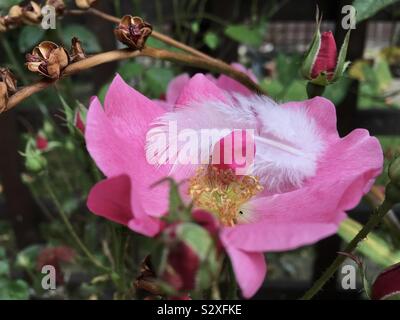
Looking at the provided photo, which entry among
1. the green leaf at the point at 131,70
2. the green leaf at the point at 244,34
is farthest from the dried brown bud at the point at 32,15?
the green leaf at the point at 244,34

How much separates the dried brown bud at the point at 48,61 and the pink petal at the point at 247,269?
0.14 meters

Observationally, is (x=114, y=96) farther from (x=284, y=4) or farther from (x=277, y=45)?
(x=277, y=45)

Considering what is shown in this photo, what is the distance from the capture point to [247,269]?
0.24 m

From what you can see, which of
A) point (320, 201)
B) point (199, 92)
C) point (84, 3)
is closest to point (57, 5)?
point (84, 3)

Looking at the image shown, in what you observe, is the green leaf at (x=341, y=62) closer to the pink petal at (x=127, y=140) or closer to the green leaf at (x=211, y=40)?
Answer: the pink petal at (x=127, y=140)

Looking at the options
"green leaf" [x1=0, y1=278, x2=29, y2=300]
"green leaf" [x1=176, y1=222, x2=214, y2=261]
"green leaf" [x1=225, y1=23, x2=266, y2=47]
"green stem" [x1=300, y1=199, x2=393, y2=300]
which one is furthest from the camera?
"green leaf" [x1=225, y1=23, x2=266, y2=47]

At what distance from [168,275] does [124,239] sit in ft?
0.61

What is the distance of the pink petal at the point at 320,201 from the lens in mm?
235

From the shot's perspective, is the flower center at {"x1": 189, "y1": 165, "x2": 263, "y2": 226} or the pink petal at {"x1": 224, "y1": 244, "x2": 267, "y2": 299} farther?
the flower center at {"x1": 189, "y1": 165, "x2": 263, "y2": 226}

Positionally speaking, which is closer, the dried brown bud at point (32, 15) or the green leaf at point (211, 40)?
the dried brown bud at point (32, 15)

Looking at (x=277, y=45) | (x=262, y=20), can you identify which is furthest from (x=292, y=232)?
(x=277, y=45)

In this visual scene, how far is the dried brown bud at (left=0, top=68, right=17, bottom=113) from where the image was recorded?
29 cm

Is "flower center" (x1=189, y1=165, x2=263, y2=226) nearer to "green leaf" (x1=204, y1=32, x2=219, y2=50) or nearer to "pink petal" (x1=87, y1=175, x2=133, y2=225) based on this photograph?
"pink petal" (x1=87, y1=175, x2=133, y2=225)

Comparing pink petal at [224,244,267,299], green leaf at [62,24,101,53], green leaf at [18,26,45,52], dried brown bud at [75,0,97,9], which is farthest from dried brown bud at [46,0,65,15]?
green leaf at [62,24,101,53]
